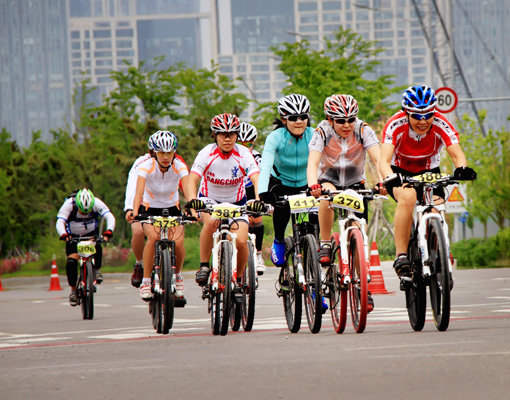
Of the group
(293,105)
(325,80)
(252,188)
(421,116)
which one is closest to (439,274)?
(421,116)

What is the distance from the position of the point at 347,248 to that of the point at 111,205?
3397 centimetres

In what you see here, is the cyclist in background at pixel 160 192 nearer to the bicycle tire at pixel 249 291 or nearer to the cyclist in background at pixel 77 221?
the bicycle tire at pixel 249 291

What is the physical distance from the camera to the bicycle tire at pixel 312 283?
9141 millimetres

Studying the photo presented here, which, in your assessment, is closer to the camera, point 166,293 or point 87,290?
point 166,293

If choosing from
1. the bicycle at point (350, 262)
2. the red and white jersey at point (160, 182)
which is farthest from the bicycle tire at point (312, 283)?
the red and white jersey at point (160, 182)

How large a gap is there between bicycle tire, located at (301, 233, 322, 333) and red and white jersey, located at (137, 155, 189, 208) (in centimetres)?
307

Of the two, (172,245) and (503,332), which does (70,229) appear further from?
(503,332)

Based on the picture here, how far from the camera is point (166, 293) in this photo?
10.8 metres

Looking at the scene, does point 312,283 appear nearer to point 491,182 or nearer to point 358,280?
point 358,280

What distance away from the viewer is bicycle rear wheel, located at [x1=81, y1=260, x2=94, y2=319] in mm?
14962

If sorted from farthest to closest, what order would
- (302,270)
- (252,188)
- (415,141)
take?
(252,188) < (302,270) < (415,141)

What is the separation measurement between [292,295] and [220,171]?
1.99 metres

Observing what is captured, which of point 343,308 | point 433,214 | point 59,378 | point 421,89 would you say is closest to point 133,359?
point 59,378

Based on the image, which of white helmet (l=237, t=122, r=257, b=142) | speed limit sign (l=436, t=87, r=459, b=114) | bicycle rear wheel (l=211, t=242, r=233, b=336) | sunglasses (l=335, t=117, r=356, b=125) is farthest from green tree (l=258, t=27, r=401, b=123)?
sunglasses (l=335, t=117, r=356, b=125)
